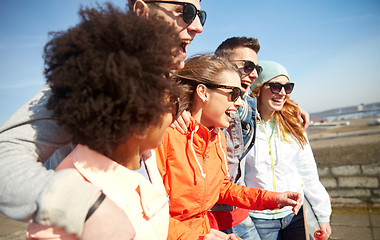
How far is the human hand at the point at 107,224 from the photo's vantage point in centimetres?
79

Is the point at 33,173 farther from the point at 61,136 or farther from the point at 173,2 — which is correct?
the point at 173,2

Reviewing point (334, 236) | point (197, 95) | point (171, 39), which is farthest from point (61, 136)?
point (334, 236)

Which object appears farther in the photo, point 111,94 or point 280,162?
point 280,162

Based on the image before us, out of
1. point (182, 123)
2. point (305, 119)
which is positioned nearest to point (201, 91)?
point (182, 123)

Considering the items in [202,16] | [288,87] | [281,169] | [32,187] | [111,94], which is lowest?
[281,169]

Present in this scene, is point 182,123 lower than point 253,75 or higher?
lower

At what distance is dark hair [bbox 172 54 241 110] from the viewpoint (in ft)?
6.59

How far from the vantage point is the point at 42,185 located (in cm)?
75

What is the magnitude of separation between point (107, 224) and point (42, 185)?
24 centimetres

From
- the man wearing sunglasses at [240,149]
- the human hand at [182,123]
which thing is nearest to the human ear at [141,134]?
the human hand at [182,123]

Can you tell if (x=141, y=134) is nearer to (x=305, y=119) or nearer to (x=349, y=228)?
(x=305, y=119)

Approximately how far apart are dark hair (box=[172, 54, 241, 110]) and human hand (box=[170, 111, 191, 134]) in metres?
0.18

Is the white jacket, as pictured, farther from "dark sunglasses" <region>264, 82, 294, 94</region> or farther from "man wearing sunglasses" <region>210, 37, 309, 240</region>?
"dark sunglasses" <region>264, 82, 294, 94</region>

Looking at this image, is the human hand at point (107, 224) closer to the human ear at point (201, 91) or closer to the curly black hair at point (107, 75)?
the curly black hair at point (107, 75)
